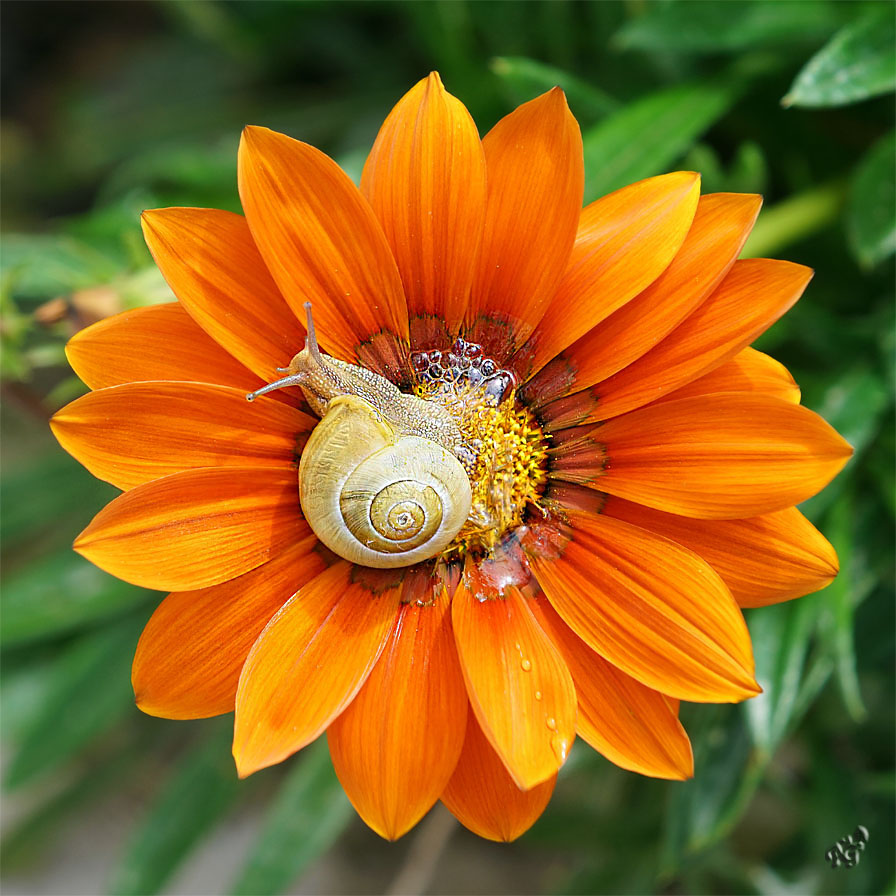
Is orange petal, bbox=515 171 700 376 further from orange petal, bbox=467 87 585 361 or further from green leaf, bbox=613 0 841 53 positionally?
green leaf, bbox=613 0 841 53

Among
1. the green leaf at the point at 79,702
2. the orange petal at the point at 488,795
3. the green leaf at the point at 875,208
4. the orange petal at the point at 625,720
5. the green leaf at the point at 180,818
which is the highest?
the green leaf at the point at 875,208

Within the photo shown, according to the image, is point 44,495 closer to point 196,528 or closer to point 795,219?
point 196,528

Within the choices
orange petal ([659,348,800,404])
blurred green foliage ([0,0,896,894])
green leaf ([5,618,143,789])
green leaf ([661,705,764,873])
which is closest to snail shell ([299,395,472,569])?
orange petal ([659,348,800,404])

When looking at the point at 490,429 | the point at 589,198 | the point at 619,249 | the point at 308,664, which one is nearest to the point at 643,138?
the point at 589,198

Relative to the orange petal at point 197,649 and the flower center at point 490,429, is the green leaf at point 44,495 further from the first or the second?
the flower center at point 490,429

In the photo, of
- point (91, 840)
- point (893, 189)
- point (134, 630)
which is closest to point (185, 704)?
point (134, 630)

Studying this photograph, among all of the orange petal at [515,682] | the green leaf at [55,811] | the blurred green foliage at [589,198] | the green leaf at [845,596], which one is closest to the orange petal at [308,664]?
the orange petal at [515,682]

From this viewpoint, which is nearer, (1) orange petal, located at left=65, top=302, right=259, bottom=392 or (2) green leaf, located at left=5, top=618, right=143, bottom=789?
(1) orange petal, located at left=65, top=302, right=259, bottom=392

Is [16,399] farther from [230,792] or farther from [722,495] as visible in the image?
[722,495]
